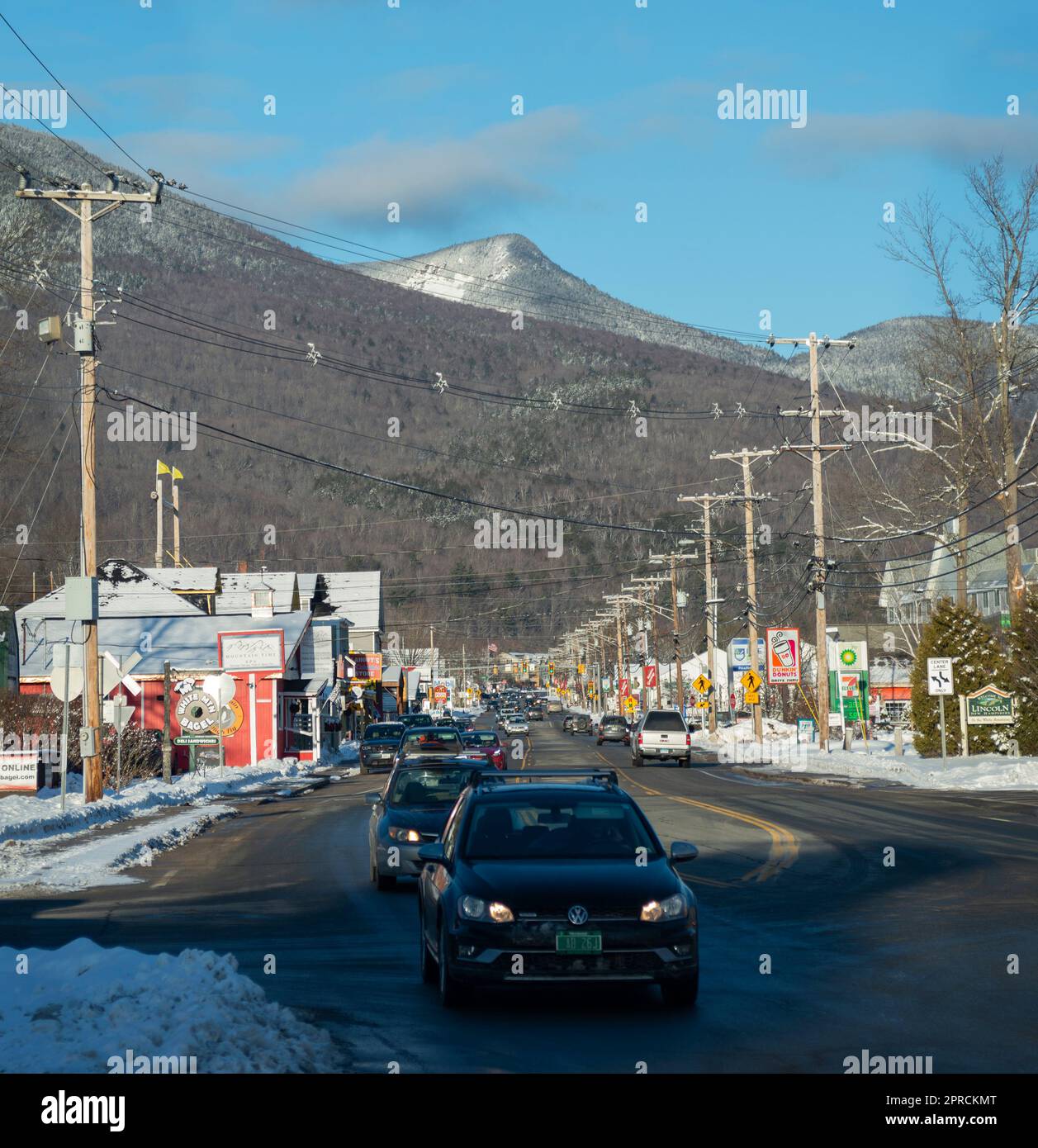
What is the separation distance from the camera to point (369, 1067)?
25.9 ft

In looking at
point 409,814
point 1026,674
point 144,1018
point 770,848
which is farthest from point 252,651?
point 144,1018

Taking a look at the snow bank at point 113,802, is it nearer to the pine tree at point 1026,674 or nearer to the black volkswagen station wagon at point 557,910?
the black volkswagen station wagon at point 557,910

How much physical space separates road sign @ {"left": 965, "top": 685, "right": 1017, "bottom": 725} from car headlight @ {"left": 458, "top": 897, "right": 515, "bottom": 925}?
35651 mm

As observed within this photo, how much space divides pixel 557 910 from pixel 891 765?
38159 mm

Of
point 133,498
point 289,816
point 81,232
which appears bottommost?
point 289,816

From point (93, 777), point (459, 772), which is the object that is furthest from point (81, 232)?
point (459, 772)

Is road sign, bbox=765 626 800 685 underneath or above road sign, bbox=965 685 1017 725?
above

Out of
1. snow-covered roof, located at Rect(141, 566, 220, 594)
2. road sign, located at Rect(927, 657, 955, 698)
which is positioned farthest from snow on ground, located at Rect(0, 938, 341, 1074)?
snow-covered roof, located at Rect(141, 566, 220, 594)

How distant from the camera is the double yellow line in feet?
58.9

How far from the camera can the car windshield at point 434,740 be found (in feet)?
121

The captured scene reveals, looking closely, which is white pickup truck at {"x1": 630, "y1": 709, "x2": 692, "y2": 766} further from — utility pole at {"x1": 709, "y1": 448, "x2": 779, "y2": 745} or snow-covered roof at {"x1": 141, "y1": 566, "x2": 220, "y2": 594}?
snow-covered roof at {"x1": 141, "y1": 566, "x2": 220, "y2": 594}
